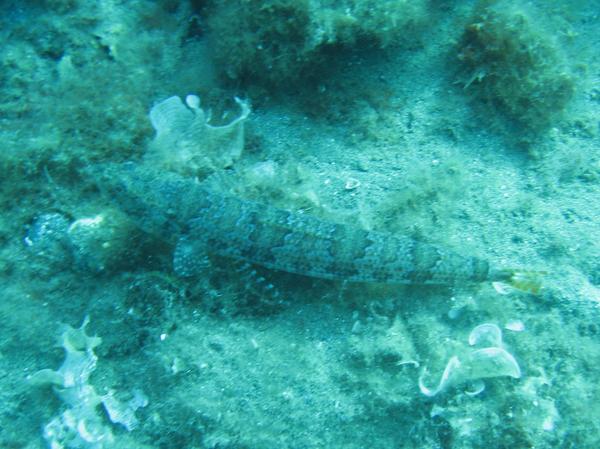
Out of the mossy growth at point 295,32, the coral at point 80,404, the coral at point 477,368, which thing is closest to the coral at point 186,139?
the mossy growth at point 295,32

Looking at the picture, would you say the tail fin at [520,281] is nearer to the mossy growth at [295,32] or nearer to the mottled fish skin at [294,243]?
the mottled fish skin at [294,243]

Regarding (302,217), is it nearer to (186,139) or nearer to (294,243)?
(294,243)

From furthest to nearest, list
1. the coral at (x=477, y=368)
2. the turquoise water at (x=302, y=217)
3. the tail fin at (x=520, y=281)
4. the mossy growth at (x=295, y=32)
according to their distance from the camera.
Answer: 1. the mossy growth at (x=295, y=32)
2. the tail fin at (x=520, y=281)
3. the turquoise water at (x=302, y=217)
4. the coral at (x=477, y=368)

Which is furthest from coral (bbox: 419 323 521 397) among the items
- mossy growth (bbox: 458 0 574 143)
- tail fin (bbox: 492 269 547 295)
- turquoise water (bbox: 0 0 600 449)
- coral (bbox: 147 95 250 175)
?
coral (bbox: 147 95 250 175)

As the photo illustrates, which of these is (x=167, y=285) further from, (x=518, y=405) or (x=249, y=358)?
(x=518, y=405)

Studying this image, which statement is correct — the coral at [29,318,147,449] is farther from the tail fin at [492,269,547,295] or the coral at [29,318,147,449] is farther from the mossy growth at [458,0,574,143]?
the mossy growth at [458,0,574,143]

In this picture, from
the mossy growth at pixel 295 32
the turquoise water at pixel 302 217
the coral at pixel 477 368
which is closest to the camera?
the coral at pixel 477 368

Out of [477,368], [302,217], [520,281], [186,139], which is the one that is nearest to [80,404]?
[302,217]
